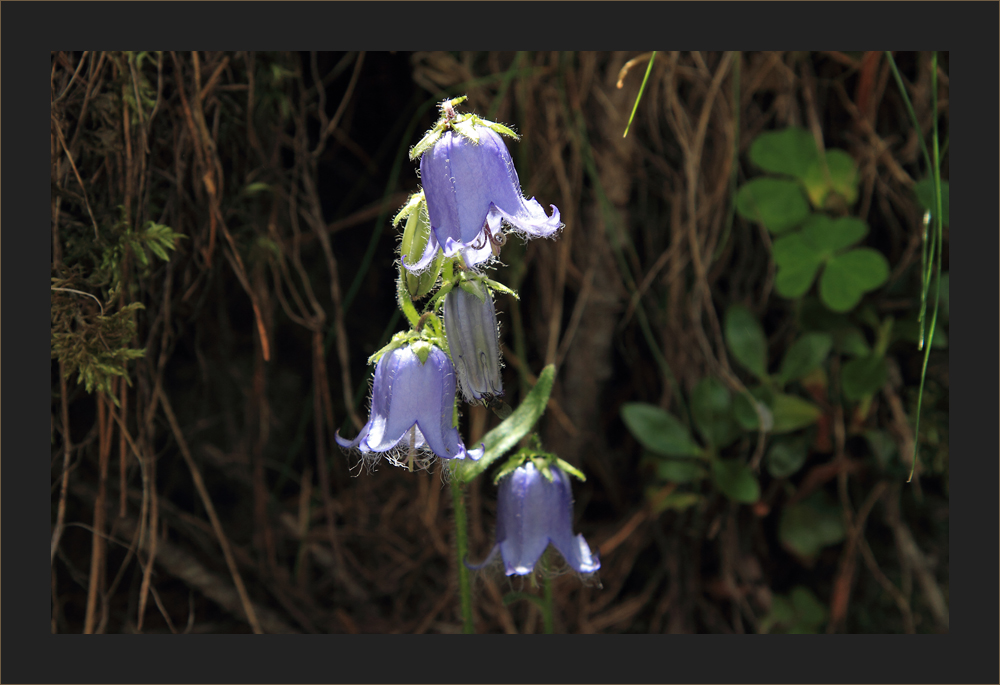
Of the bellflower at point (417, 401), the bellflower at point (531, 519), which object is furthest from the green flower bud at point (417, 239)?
the bellflower at point (531, 519)

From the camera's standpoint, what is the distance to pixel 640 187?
1.94 m

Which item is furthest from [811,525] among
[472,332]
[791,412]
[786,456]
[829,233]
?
[472,332]

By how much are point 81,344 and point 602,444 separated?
1306mm

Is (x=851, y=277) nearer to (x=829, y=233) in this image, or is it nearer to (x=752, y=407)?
(x=829, y=233)

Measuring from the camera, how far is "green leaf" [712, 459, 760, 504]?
181 centimetres

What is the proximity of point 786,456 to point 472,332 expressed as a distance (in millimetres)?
1132

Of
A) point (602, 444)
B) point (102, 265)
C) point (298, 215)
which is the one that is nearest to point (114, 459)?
point (102, 265)

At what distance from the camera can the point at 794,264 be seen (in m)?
1.82

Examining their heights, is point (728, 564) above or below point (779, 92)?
below

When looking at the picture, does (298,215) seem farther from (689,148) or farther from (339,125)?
(689,148)

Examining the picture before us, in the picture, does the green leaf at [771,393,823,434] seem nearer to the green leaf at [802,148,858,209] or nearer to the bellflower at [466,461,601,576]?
the green leaf at [802,148,858,209]

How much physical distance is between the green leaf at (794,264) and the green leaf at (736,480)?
17.9 inches

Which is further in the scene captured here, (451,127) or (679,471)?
(679,471)

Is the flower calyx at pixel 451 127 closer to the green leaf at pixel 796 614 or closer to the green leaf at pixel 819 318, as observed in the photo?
the green leaf at pixel 819 318
